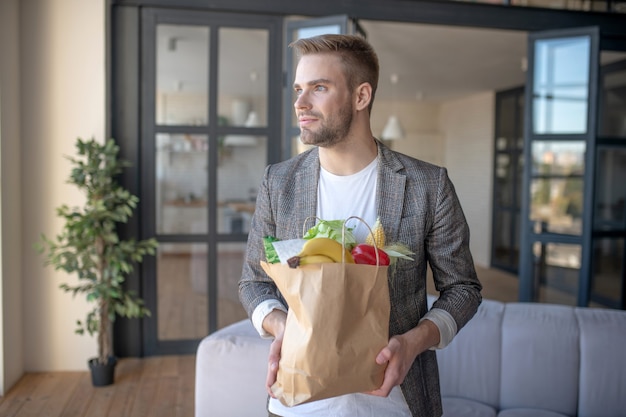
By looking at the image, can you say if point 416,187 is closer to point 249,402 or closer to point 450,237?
point 450,237

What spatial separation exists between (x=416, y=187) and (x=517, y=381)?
1694mm

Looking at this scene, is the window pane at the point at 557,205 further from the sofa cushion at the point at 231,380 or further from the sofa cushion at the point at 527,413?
the sofa cushion at the point at 231,380

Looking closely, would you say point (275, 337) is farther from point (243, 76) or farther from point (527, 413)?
point (243, 76)

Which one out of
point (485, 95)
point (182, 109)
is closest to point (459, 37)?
point (182, 109)

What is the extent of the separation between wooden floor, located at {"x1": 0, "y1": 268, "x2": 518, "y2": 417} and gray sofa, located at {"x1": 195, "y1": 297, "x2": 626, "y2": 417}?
106cm

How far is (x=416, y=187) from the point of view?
121 centimetres

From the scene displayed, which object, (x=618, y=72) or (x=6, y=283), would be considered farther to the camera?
(x=618, y=72)

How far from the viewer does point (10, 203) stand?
340 cm

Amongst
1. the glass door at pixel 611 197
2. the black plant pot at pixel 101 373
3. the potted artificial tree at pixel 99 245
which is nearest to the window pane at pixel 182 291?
the potted artificial tree at pixel 99 245

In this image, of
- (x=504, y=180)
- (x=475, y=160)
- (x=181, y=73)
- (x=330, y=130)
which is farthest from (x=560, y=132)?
(x=475, y=160)

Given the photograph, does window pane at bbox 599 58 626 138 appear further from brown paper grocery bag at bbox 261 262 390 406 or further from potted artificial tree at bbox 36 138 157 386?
brown paper grocery bag at bbox 261 262 390 406

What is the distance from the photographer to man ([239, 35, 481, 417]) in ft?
3.82

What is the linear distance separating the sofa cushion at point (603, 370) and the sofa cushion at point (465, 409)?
1.39ft

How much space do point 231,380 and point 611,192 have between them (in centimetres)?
446
